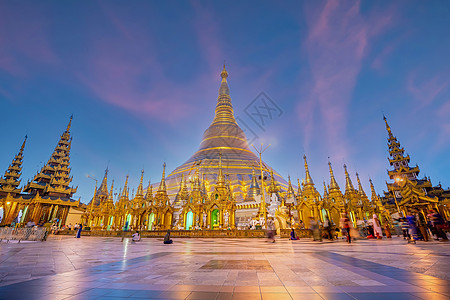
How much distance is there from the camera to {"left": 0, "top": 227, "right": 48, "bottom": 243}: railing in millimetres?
16188

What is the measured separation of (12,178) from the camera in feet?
139

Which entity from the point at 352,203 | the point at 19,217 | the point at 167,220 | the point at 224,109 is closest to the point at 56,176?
the point at 19,217

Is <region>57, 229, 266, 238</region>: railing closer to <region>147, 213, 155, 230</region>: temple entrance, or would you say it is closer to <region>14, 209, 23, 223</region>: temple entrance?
<region>147, 213, 155, 230</region>: temple entrance

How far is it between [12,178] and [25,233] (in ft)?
122

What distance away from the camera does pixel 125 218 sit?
104ft

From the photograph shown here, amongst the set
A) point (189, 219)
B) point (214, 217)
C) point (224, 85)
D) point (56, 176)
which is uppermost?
point (224, 85)

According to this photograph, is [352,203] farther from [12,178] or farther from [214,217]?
[12,178]

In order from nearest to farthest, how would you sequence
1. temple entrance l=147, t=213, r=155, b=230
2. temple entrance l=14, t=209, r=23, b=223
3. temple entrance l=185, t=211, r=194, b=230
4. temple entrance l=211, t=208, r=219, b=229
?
1. temple entrance l=211, t=208, r=219, b=229
2. temple entrance l=185, t=211, r=194, b=230
3. temple entrance l=147, t=213, r=155, b=230
4. temple entrance l=14, t=209, r=23, b=223

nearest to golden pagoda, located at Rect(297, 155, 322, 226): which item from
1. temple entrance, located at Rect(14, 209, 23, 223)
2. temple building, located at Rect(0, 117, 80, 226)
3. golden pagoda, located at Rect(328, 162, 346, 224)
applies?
golden pagoda, located at Rect(328, 162, 346, 224)

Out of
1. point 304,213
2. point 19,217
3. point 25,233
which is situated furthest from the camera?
point 19,217

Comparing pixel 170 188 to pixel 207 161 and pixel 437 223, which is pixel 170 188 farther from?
pixel 437 223

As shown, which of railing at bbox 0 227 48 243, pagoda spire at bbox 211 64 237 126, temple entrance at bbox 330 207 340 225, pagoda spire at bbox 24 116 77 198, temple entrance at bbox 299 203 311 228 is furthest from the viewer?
pagoda spire at bbox 211 64 237 126

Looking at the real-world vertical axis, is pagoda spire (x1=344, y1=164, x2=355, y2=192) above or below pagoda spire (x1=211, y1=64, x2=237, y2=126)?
below

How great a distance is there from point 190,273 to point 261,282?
1.65m
